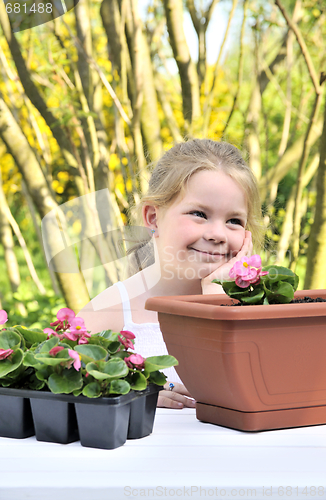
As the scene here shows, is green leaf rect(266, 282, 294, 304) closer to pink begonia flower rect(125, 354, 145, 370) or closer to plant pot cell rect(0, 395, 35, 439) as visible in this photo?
pink begonia flower rect(125, 354, 145, 370)

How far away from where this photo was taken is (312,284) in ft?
7.07

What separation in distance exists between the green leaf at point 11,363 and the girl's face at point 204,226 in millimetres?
622

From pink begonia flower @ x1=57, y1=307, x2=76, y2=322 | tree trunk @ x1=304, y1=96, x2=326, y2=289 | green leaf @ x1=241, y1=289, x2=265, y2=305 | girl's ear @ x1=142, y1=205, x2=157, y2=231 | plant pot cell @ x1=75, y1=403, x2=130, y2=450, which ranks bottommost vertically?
tree trunk @ x1=304, y1=96, x2=326, y2=289

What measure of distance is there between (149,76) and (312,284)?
132 cm

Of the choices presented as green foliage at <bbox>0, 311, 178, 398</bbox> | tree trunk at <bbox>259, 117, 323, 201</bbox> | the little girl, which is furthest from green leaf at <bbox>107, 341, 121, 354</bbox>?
tree trunk at <bbox>259, 117, 323, 201</bbox>

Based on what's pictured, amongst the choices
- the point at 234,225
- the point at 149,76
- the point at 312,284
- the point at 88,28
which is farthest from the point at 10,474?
the point at 88,28

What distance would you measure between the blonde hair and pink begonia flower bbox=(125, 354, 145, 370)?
69 cm

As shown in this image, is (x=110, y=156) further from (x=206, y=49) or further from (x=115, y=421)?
(x=115, y=421)

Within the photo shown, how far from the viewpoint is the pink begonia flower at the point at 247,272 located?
2.17 feet

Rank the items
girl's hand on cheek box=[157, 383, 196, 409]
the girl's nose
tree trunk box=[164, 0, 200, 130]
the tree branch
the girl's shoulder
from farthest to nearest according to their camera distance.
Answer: tree trunk box=[164, 0, 200, 130], the tree branch, the girl's shoulder, the girl's nose, girl's hand on cheek box=[157, 383, 196, 409]

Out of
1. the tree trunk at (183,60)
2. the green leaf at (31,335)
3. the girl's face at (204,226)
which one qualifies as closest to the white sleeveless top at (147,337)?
the girl's face at (204,226)

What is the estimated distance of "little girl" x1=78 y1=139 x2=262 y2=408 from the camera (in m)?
1.18

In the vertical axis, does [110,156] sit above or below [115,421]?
below

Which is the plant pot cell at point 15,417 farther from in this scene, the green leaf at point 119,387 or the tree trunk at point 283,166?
the tree trunk at point 283,166
